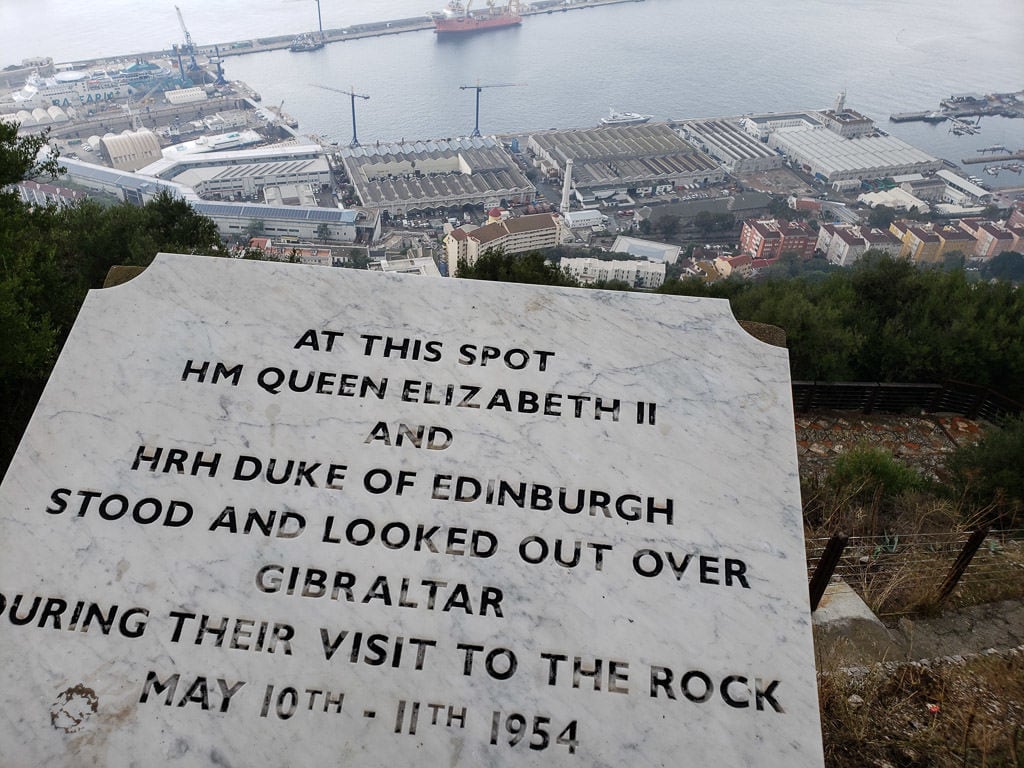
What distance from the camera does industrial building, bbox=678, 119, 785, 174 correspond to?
176ft

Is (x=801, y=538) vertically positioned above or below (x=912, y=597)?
above

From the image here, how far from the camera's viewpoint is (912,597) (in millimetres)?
4766

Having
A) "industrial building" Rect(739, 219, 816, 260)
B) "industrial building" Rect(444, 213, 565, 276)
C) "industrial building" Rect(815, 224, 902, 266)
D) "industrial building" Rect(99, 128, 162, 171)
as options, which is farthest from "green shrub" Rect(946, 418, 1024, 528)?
"industrial building" Rect(99, 128, 162, 171)

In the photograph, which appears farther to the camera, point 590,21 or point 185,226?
point 590,21

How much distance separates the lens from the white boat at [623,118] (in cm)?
6059

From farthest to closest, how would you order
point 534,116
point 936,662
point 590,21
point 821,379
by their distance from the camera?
point 590,21, point 534,116, point 821,379, point 936,662

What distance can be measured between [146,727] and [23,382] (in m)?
5.47

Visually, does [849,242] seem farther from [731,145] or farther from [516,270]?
[516,270]

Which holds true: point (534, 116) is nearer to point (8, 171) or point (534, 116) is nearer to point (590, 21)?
point (590, 21)

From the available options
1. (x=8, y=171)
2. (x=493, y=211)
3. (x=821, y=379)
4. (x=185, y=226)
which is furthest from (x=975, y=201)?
(x=8, y=171)

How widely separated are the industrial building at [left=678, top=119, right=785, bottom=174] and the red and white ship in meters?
35.6

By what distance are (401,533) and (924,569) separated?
13.2 ft

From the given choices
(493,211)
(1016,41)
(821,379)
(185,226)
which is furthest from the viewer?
(1016,41)

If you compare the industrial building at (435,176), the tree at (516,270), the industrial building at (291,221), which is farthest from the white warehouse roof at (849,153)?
the tree at (516,270)
